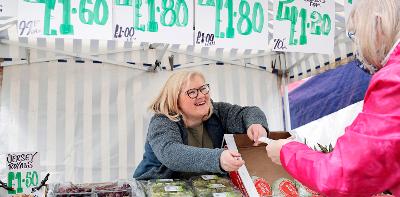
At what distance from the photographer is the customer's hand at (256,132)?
208cm

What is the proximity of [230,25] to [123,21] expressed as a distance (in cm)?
72

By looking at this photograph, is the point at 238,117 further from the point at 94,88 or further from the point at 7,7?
the point at 94,88

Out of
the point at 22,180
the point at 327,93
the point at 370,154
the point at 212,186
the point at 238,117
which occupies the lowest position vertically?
the point at 22,180

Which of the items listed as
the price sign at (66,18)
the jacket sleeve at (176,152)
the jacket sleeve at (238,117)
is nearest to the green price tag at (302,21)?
the jacket sleeve at (238,117)

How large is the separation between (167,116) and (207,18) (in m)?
1.01

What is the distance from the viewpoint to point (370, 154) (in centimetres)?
108

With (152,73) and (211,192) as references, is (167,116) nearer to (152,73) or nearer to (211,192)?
(211,192)

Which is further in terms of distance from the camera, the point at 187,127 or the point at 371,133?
the point at 187,127

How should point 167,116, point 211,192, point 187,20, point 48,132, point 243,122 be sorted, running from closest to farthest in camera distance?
point 211,192 < point 167,116 < point 243,122 < point 187,20 < point 48,132


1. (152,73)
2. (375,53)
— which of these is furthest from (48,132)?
(375,53)

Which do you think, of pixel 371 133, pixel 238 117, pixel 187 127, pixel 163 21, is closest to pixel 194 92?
pixel 187 127

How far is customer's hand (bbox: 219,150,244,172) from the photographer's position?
182 centimetres

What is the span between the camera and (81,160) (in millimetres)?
4844

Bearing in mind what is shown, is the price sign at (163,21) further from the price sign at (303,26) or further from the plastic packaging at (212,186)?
the plastic packaging at (212,186)
